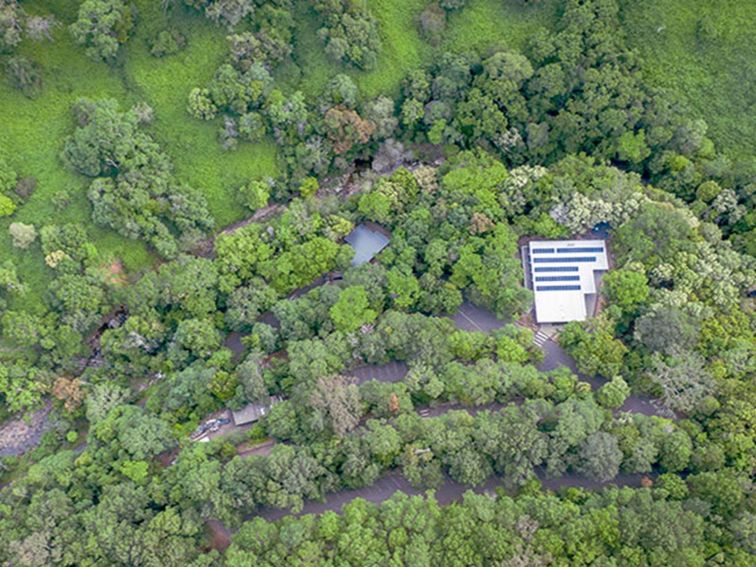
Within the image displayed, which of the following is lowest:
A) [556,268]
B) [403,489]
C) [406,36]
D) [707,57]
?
[403,489]

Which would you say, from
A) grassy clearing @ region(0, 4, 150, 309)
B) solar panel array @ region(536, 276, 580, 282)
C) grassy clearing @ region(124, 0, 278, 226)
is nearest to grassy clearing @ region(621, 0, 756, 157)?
solar panel array @ region(536, 276, 580, 282)

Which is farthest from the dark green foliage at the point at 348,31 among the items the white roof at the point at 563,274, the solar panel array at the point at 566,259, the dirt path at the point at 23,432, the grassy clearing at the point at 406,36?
the dirt path at the point at 23,432

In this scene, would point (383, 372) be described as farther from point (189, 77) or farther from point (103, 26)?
point (103, 26)

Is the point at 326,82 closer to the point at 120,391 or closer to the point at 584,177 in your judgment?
the point at 584,177

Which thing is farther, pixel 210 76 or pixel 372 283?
pixel 210 76

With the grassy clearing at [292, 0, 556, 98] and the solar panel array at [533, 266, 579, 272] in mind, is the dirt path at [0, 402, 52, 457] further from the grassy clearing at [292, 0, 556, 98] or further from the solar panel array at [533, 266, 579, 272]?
the solar panel array at [533, 266, 579, 272]

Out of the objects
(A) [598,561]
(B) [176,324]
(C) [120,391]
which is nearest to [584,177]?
(A) [598,561]

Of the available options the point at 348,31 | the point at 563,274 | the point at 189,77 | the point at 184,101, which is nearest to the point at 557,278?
the point at 563,274
